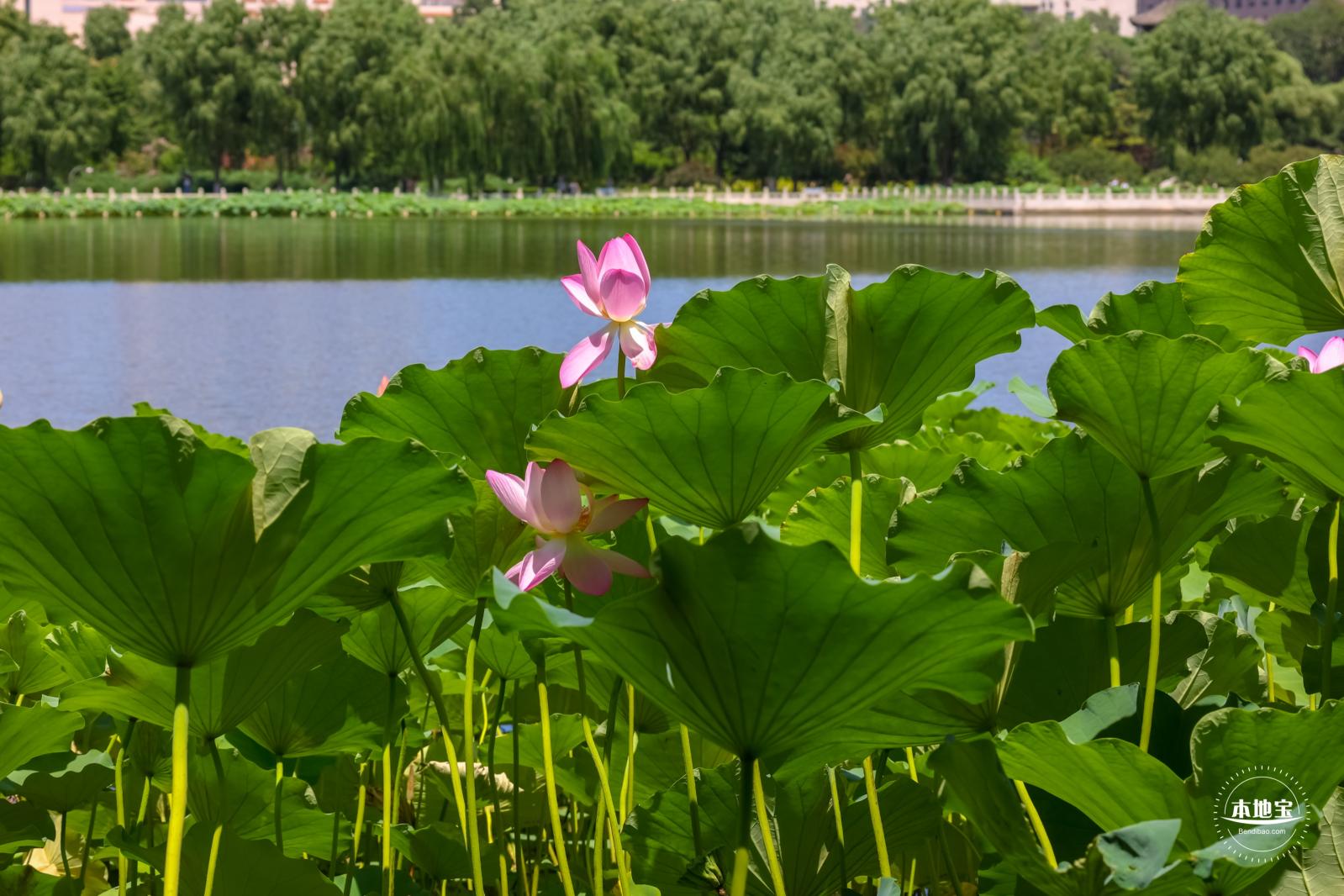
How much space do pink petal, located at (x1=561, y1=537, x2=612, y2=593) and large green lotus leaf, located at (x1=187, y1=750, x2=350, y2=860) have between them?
1.09 feet

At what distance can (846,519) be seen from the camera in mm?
986

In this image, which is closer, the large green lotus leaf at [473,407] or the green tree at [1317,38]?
the large green lotus leaf at [473,407]

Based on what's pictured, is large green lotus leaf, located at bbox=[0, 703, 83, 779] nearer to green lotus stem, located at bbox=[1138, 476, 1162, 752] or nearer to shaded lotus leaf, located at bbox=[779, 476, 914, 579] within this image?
shaded lotus leaf, located at bbox=[779, 476, 914, 579]

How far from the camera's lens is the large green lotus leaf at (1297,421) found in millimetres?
681

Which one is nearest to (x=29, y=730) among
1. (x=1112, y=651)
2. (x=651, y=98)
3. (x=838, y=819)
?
(x=838, y=819)

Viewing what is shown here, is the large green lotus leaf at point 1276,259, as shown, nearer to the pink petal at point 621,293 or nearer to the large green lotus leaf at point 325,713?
the pink petal at point 621,293

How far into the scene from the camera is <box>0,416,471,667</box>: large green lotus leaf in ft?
2.06

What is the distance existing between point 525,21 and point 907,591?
4575 cm

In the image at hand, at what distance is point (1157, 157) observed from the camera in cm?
4747

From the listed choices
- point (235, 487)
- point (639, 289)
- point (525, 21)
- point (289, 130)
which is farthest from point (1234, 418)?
point (525, 21)

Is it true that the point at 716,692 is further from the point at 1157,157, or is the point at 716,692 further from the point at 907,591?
the point at 1157,157

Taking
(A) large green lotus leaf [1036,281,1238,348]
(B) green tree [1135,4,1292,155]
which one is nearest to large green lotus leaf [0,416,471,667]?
(A) large green lotus leaf [1036,281,1238,348]

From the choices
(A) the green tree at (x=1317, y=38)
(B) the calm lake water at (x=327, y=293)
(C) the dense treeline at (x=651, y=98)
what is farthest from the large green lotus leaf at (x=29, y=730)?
(A) the green tree at (x=1317, y=38)

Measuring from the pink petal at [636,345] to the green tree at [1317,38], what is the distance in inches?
2605
